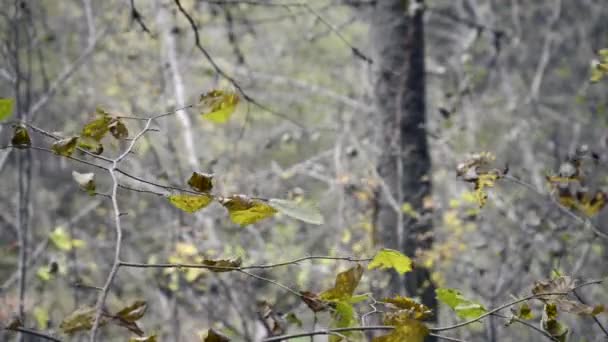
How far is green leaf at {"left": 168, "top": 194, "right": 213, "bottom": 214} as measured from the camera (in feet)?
3.93

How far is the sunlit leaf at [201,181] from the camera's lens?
121cm

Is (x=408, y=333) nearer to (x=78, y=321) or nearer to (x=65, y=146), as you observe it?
(x=78, y=321)

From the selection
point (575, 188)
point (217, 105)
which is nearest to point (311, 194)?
point (575, 188)

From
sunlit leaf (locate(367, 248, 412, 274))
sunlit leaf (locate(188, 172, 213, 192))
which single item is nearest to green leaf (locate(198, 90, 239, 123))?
sunlit leaf (locate(188, 172, 213, 192))

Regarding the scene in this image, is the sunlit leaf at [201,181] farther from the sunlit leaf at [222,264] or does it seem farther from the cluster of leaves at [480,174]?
the cluster of leaves at [480,174]

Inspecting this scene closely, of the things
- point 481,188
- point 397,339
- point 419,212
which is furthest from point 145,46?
point 397,339

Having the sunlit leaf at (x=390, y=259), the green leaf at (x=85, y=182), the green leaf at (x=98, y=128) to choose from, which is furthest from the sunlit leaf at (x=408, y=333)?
the green leaf at (x=98, y=128)

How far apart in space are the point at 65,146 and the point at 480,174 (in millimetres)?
1258

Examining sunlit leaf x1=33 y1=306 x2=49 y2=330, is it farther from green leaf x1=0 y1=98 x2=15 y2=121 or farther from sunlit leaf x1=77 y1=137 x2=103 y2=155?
green leaf x1=0 y1=98 x2=15 y2=121

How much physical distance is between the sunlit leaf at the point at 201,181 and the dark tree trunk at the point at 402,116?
2.29 m

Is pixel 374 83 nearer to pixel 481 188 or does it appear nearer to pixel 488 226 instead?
pixel 481 188

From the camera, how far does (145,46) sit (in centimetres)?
682

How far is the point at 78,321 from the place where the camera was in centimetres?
105

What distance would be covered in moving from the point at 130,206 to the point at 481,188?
632 cm
